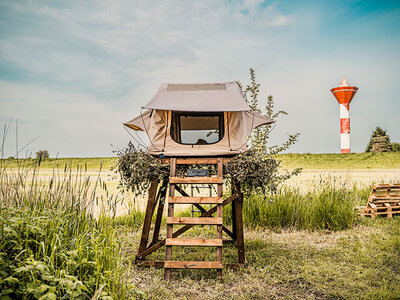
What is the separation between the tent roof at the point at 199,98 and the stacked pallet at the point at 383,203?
598 centimetres

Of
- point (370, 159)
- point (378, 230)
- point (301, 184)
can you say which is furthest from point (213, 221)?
point (370, 159)

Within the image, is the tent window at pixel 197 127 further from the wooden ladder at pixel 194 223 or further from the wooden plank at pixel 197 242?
the wooden plank at pixel 197 242

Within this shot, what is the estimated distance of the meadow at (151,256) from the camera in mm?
3672

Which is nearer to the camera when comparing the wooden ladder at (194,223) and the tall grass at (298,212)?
the wooden ladder at (194,223)

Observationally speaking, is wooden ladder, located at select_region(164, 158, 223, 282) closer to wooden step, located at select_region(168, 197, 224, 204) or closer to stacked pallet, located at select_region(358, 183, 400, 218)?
wooden step, located at select_region(168, 197, 224, 204)

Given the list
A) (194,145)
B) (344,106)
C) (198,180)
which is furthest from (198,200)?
(344,106)

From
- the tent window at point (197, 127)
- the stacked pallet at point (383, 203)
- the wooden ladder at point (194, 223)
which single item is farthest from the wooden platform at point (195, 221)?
the stacked pallet at point (383, 203)

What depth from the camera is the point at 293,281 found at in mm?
5184

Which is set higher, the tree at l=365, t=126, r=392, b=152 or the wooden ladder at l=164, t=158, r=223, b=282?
the tree at l=365, t=126, r=392, b=152

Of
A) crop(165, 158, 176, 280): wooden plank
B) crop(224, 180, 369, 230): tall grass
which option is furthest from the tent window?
crop(224, 180, 369, 230): tall grass

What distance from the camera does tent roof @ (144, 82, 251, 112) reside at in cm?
584

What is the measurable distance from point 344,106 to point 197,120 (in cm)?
2489

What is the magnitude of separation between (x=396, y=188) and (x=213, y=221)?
7438 mm

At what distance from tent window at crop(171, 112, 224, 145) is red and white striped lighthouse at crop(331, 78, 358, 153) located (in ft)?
79.8
